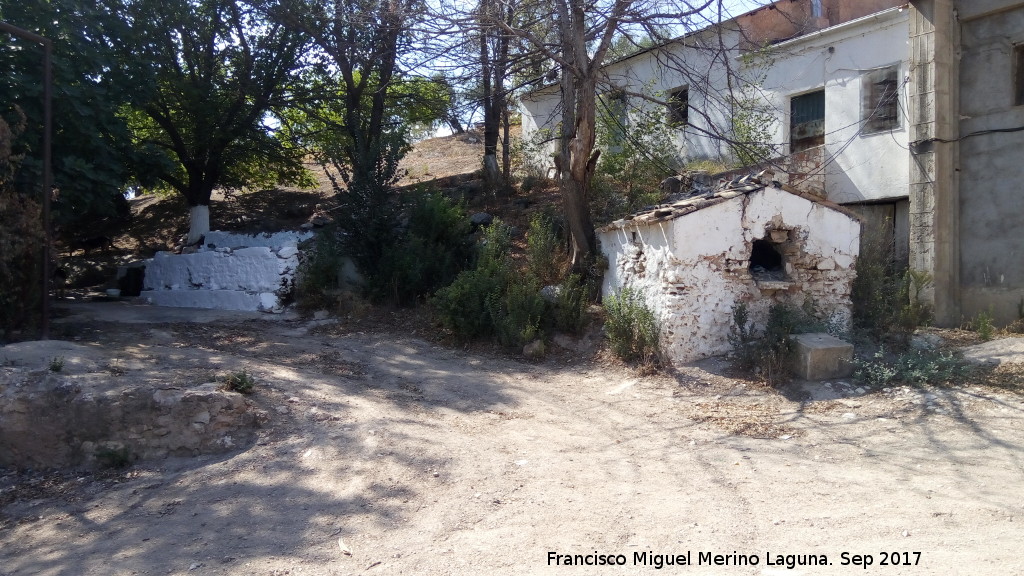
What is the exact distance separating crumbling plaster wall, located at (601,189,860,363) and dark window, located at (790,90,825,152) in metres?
6.37

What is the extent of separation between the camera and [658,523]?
448 cm

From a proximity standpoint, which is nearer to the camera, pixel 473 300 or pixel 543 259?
pixel 473 300

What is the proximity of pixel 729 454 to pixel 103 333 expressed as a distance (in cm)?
859

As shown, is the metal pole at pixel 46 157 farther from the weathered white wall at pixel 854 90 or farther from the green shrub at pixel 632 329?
the weathered white wall at pixel 854 90

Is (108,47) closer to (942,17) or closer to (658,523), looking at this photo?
(658,523)

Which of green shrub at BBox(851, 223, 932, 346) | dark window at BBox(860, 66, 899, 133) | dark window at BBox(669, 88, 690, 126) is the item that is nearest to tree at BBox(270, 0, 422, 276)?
dark window at BBox(669, 88, 690, 126)

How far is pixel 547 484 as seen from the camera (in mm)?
5191

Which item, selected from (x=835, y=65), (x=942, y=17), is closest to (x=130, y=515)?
(x=942, y=17)

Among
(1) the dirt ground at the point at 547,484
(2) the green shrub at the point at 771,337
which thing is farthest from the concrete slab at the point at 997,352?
(2) the green shrub at the point at 771,337

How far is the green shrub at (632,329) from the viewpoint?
8555mm

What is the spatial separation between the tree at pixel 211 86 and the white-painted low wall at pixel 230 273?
1.45 m

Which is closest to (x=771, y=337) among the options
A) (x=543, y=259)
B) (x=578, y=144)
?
(x=543, y=259)

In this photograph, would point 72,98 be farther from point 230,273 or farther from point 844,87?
point 844,87

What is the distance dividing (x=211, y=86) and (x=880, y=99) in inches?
556
